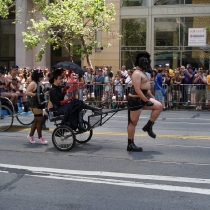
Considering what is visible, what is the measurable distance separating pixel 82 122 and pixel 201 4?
18.0m

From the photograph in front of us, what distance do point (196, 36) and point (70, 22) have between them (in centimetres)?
742

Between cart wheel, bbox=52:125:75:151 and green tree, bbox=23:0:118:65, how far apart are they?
12336mm

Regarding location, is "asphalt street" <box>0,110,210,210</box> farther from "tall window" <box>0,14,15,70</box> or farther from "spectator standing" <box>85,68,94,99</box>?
"tall window" <box>0,14,15,70</box>

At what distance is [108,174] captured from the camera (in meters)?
7.29

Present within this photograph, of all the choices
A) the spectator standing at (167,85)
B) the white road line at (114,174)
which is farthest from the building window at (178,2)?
the white road line at (114,174)

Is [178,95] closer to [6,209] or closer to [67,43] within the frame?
[67,43]

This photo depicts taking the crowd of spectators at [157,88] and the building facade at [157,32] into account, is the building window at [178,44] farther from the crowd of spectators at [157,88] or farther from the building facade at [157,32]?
the crowd of spectators at [157,88]

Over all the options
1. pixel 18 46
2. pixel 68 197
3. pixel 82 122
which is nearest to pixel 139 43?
pixel 18 46

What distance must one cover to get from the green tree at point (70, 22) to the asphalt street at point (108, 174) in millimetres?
10676

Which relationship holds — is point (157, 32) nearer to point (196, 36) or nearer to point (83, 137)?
point (196, 36)

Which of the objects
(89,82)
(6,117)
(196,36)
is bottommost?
(6,117)

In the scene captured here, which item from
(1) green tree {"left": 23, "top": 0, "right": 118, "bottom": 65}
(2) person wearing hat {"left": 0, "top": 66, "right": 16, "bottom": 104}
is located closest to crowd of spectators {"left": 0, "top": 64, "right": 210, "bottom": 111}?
(1) green tree {"left": 23, "top": 0, "right": 118, "bottom": 65}

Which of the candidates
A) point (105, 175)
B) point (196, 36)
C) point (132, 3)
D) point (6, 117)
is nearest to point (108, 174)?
point (105, 175)

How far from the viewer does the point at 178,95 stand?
18.4 m
